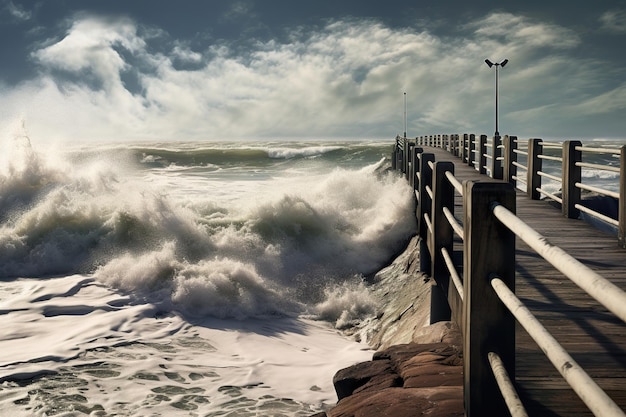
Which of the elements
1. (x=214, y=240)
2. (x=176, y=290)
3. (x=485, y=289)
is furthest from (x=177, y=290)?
(x=485, y=289)

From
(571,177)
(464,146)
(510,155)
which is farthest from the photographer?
(464,146)

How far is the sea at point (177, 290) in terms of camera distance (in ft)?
20.4

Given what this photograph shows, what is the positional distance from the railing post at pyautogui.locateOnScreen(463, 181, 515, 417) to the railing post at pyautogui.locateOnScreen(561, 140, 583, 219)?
5.96 meters

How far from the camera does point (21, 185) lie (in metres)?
17.3

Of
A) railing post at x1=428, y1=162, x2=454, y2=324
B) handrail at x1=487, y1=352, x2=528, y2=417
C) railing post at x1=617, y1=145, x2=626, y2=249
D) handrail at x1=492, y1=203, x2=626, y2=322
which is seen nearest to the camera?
handrail at x1=492, y1=203, x2=626, y2=322

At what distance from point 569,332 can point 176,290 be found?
7463 millimetres

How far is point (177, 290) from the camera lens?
9.66 meters

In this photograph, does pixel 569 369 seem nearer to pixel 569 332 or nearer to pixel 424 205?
pixel 569 332

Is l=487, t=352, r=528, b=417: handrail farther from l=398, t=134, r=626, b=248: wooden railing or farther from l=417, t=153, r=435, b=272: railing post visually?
l=417, t=153, r=435, b=272: railing post

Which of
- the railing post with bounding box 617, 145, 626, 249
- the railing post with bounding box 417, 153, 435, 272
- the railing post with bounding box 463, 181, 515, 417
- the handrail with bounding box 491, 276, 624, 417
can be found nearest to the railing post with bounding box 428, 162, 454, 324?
the railing post with bounding box 417, 153, 435, 272

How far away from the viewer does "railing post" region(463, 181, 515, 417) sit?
7.63 feet

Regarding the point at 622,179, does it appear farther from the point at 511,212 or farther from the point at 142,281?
the point at 142,281

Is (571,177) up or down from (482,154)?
down

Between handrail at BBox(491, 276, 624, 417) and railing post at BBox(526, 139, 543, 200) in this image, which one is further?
railing post at BBox(526, 139, 543, 200)
